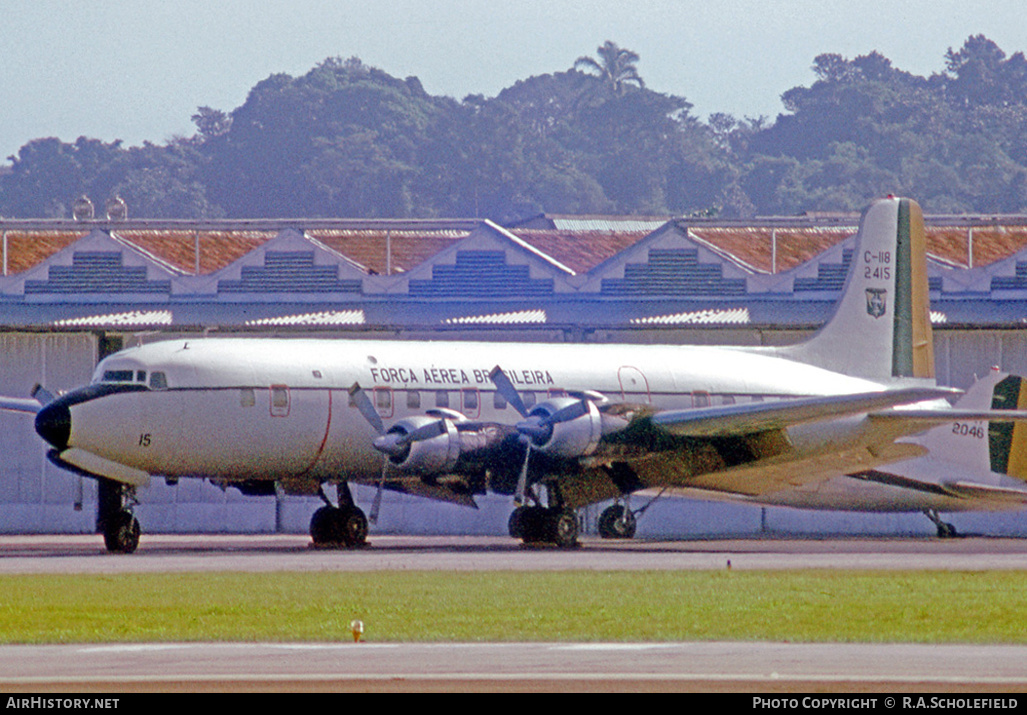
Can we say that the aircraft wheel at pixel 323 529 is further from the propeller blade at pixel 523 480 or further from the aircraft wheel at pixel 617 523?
the aircraft wheel at pixel 617 523

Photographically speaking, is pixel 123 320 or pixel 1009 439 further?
pixel 123 320

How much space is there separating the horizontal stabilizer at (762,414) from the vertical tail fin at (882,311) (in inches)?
257

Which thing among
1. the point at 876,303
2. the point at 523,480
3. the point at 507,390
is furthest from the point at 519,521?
the point at 876,303

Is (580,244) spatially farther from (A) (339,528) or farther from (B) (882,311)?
(A) (339,528)

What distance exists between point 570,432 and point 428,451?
302 cm

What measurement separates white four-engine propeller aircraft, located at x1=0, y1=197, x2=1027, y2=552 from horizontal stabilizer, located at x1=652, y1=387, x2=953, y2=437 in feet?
0.15

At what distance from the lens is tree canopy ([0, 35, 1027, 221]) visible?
563 feet

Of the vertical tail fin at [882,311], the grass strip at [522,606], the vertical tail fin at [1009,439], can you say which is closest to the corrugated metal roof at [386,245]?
the vertical tail fin at [882,311]

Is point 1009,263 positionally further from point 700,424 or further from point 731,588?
point 731,588

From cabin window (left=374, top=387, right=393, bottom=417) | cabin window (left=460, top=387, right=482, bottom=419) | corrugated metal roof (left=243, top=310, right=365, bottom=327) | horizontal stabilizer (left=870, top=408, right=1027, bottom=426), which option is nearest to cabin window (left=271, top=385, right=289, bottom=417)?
cabin window (left=374, top=387, right=393, bottom=417)

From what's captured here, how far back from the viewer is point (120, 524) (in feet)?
114

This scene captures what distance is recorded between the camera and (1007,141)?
19875 centimetres

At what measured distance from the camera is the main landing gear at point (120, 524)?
34.6 meters
